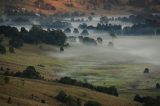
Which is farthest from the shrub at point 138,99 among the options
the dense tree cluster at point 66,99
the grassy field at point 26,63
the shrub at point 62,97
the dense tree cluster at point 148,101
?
the grassy field at point 26,63

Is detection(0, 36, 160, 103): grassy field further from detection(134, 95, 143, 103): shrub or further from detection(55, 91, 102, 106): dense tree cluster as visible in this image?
detection(55, 91, 102, 106): dense tree cluster

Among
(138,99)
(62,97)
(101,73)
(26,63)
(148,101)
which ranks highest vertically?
(26,63)

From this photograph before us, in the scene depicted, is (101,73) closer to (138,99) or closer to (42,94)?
(138,99)

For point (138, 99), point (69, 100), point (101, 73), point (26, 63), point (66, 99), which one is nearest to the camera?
point (66, 99)

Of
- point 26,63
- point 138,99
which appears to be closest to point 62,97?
point 138,99

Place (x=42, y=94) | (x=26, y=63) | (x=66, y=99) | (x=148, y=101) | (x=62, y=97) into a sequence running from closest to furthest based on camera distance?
(x=66, y=99), (x=62, y=97), (x=42, y=94), (x=148, y=101), (x=26, y=63)

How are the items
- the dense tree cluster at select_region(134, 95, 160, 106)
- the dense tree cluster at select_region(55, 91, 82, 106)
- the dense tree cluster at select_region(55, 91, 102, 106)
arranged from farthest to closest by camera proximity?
the dense tree cluster at select_region(134, 95, 160, 106) < the dense tree cluster at select_region(55, 91, 82, 106) < the dense tree cluster at select_region(55, 91, 102, 106)

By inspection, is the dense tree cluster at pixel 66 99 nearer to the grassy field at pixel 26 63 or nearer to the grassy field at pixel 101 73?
the grassy field at pixel 101 73

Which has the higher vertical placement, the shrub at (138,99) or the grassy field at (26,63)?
the grassy field at (26,63)

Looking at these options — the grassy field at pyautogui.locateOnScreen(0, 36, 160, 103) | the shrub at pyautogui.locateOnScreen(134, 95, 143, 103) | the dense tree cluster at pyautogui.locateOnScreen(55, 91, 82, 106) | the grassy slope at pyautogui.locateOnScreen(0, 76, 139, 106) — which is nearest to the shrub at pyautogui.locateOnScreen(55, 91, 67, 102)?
the dense tree cluster at pyautogui.locateOnScreen(55, 91, 82, 106)
